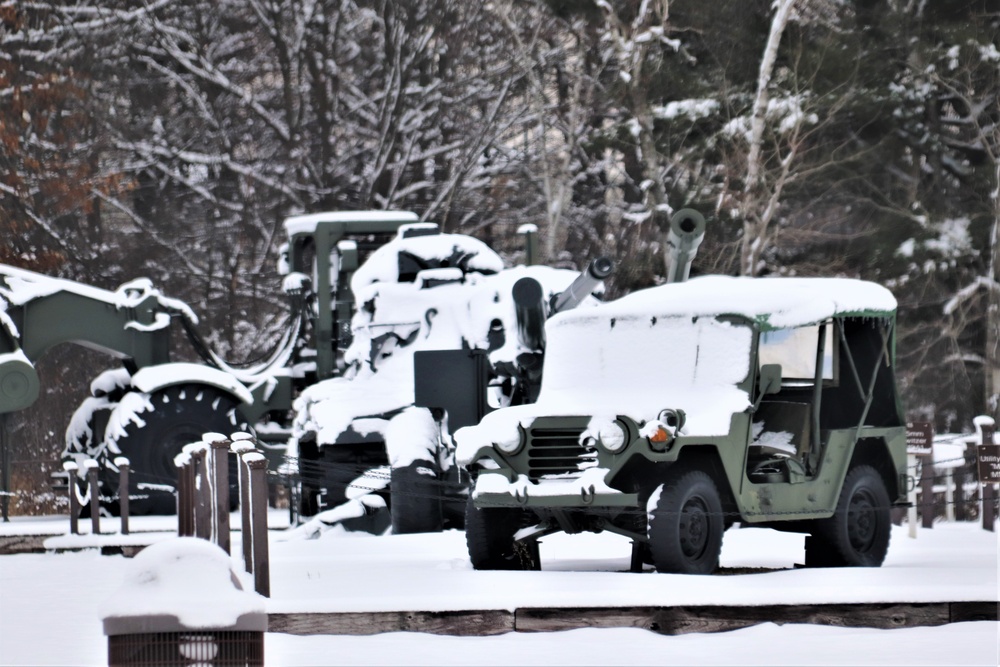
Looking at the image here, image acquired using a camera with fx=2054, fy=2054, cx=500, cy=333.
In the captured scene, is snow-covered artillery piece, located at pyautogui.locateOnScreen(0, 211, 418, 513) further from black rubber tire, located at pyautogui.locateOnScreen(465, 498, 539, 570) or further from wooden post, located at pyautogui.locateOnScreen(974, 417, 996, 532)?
black rubber tire, located at pyautogui.locateOnScreen(465, 498, 539, 570)

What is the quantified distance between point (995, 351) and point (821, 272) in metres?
3.13

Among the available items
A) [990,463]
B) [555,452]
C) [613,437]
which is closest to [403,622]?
[613,437]

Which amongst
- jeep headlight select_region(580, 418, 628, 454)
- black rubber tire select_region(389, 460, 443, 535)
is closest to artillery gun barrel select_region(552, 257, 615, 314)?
black rubber tire select_region(389, 460, 443, 535)

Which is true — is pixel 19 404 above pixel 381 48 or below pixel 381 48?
below

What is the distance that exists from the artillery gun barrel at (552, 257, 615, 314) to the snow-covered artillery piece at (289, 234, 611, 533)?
0.8 inches

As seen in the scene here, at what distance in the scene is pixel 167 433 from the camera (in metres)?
22.6

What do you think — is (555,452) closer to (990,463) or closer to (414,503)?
(414,503)

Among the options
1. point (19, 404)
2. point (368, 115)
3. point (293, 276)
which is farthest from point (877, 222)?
point (19, 404)

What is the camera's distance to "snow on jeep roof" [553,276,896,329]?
14328 millimetres

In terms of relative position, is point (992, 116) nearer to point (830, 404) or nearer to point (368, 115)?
point (368, 115)

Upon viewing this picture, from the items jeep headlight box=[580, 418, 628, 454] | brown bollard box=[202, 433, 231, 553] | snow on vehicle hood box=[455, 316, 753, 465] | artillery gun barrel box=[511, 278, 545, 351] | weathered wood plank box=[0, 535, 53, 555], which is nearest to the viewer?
brown bollard box=[202, 433, 231, 553]

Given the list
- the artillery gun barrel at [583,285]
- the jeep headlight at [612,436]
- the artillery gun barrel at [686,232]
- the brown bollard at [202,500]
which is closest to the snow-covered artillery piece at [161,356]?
the artillery gun barrel at [583,285]

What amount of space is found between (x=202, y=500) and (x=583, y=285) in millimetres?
4477

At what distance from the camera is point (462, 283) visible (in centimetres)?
2025
